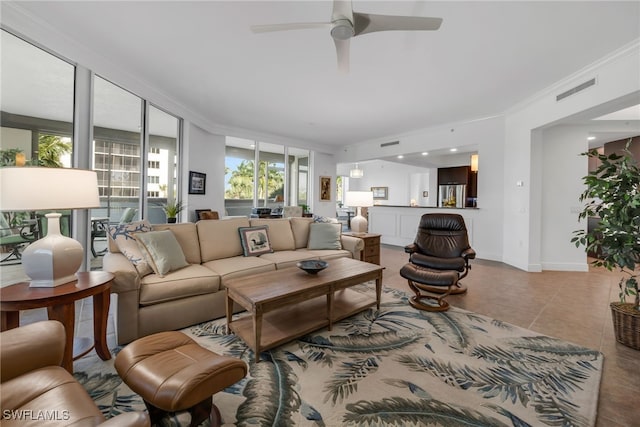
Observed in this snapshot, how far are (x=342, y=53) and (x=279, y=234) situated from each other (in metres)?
2.47

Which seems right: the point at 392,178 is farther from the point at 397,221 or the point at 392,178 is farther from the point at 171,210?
the point at 171,210

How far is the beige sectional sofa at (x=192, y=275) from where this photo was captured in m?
2.24

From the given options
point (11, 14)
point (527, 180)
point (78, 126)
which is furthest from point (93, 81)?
point (527, 180)

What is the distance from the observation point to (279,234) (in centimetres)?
398

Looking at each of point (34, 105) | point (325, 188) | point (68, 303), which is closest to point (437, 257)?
point (68, 303)

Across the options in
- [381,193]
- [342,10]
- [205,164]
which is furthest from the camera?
[381,193]

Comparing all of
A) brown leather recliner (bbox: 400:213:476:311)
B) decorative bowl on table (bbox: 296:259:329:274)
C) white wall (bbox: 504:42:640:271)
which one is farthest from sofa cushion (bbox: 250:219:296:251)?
white wall (bbox: 504:42:640:271)

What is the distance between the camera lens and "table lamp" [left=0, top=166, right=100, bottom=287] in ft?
5.41

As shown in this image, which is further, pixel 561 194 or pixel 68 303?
pixel 561 194

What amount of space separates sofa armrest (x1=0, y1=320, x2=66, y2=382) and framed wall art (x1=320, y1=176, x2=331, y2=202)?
24.4ft

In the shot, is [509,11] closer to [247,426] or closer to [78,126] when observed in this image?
[247,426]

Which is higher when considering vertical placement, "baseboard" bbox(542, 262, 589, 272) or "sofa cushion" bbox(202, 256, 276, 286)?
"sofa cushion" bbox(202, 256, 276, 286)

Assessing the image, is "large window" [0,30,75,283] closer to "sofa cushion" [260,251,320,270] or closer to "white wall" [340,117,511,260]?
"sofa cushion" [260,251,320,270]

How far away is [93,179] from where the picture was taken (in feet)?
6.50
